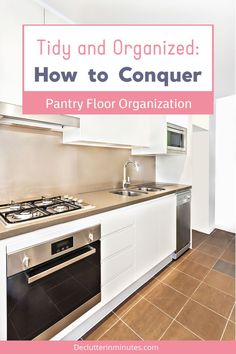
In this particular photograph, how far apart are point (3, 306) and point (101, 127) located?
4.11 ft

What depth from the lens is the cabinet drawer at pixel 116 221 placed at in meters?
1.25

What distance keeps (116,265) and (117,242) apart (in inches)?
6.6

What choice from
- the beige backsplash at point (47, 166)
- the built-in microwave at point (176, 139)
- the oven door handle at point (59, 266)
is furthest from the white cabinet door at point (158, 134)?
the oven door handle at point (59, 266)

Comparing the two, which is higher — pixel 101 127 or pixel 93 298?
pixel 101 127

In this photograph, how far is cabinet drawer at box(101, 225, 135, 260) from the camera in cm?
126

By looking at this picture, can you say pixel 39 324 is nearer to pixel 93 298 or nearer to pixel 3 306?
pixel 3 306

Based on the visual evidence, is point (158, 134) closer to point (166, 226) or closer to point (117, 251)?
point (166, 226)

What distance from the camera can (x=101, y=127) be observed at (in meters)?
1.53

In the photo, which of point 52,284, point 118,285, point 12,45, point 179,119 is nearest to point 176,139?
point 179,119

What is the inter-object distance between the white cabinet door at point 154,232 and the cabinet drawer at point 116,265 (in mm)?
94

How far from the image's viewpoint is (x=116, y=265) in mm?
1359

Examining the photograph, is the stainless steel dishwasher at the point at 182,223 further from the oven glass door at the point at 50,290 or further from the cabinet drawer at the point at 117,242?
the oven glass door at the point at 50,290

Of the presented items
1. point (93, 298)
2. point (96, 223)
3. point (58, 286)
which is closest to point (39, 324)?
point (58, 286)

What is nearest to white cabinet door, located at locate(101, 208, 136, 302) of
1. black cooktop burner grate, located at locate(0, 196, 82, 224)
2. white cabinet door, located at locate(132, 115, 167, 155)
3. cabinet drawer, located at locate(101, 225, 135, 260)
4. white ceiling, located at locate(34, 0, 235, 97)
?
cabinet drawer, located at locate(101, 225, 135, 260)
